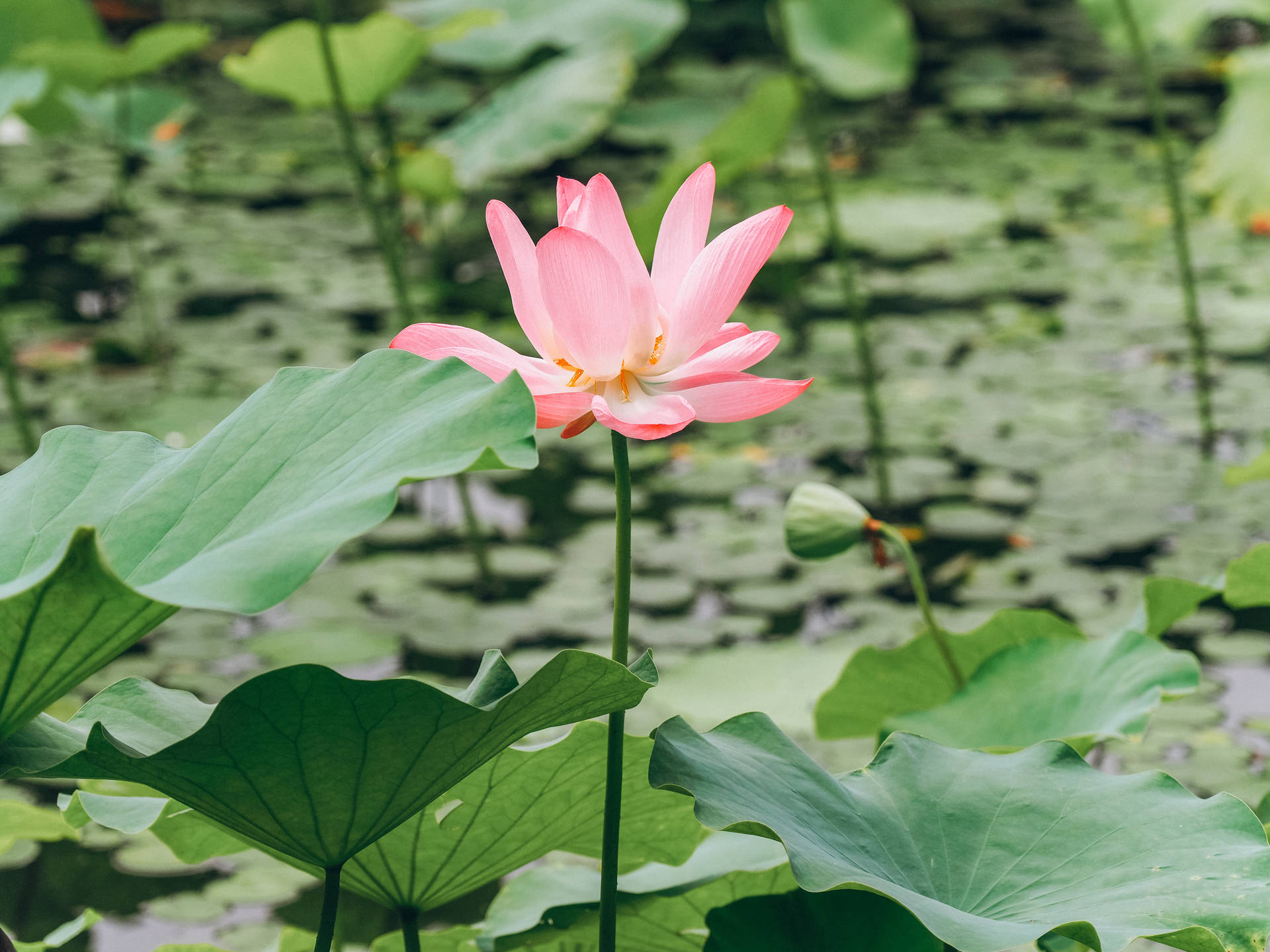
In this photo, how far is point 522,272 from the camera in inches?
23.2

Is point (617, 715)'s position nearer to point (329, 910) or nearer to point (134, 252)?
point (329, 910)

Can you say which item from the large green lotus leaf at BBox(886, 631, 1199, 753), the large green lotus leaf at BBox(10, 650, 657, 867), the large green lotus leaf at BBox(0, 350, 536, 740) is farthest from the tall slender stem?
the large green lotus leaf at BBox(886, 631, 1199, 753)

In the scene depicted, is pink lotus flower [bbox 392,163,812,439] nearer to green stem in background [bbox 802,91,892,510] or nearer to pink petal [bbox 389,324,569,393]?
pink petal [bbox 389,324,569,393]

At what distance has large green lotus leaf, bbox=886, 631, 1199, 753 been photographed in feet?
2.74

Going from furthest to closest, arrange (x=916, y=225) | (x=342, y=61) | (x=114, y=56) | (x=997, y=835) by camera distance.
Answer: (x=916, y=225)
(x=114, y=56)
(x=342, y=61)
(x=997, y=835)

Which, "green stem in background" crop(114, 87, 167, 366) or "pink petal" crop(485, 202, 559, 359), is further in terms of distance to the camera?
"green stem in background" crop(114, 87, 167, 366)

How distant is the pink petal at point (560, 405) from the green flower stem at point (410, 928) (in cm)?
31

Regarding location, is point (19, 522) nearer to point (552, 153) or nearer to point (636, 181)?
point (552, 153)

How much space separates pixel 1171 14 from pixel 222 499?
229 centimetres

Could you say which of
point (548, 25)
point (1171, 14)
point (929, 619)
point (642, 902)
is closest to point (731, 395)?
point (642, 902)

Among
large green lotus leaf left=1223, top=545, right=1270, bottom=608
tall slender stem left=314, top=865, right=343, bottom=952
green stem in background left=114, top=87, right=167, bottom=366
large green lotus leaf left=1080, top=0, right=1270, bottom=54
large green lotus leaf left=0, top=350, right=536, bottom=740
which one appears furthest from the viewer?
green stem in background left=114, top=87, right=167, bottom=366

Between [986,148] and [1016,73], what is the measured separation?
745 mm

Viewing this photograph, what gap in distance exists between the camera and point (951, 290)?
→ 101 inches

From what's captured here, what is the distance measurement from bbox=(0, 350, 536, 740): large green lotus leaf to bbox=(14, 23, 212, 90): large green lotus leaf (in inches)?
67.2
